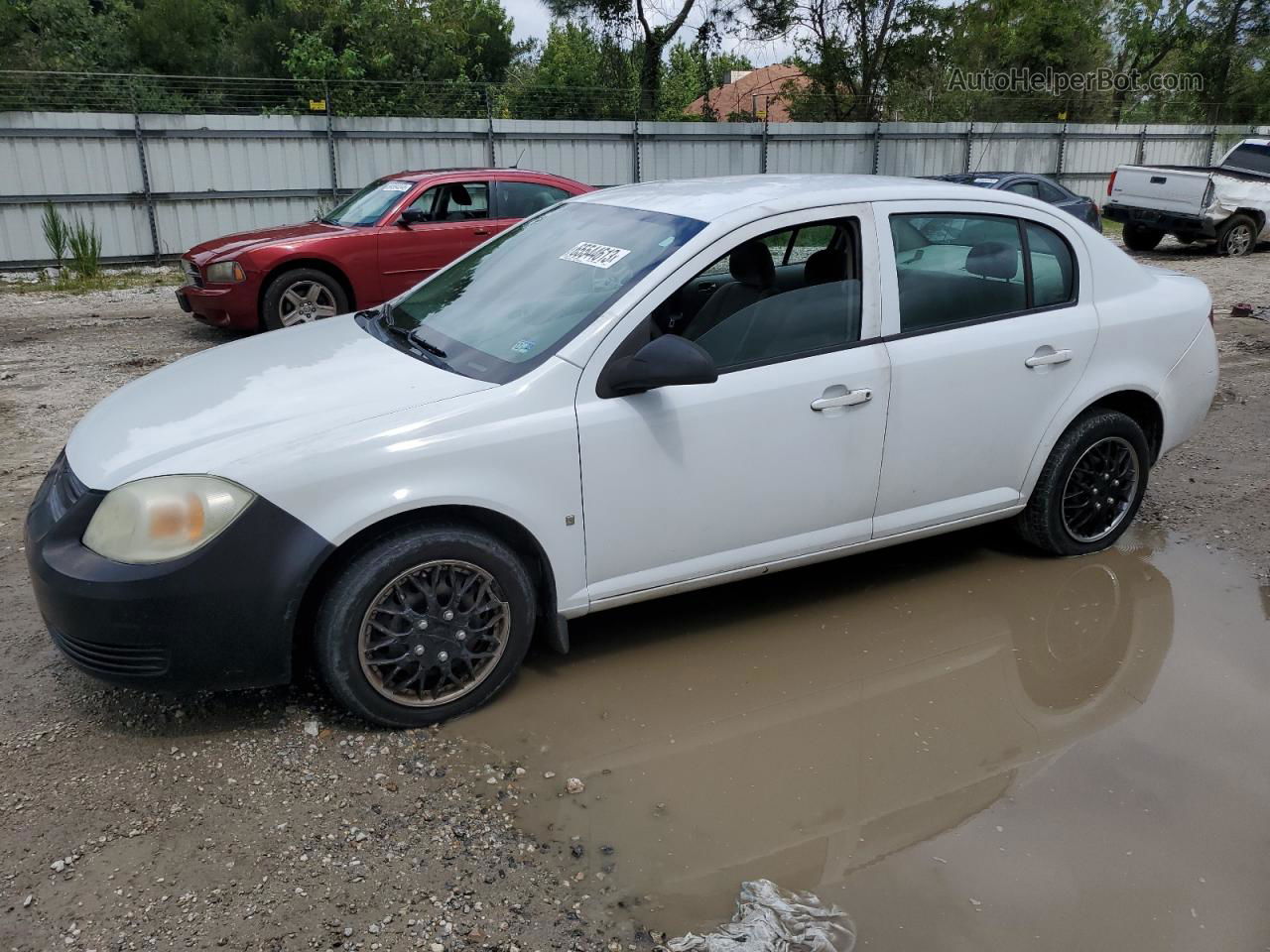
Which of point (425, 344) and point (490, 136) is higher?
point (490, 136)

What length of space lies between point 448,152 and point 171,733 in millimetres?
15684

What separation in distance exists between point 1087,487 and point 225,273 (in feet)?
25.1

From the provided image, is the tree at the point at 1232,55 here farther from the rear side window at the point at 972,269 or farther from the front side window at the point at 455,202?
the rear side window at the point at 972,269

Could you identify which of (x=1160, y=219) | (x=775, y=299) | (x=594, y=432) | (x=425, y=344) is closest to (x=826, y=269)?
(x=775, y=299)

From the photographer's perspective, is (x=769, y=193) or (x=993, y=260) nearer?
(x=769, y=193)

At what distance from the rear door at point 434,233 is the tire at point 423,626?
6.80 meters

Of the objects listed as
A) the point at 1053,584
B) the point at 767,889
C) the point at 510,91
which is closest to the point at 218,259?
the point at 1053,584

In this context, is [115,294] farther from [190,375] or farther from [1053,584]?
[1053,584]

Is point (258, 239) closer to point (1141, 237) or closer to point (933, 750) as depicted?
point (933, 750)

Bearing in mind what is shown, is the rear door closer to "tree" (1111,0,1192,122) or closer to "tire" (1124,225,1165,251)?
"tire" (1124,225,1165,251)

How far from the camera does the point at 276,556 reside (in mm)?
3176

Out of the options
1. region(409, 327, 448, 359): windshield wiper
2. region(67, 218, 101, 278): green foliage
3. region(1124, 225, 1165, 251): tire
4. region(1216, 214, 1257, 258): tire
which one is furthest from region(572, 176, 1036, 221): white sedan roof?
region(1124, 225, 1165, 251): tire

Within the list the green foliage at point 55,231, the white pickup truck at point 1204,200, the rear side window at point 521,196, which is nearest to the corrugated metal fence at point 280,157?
the green foliage at point 55,231

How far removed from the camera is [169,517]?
3.15m
